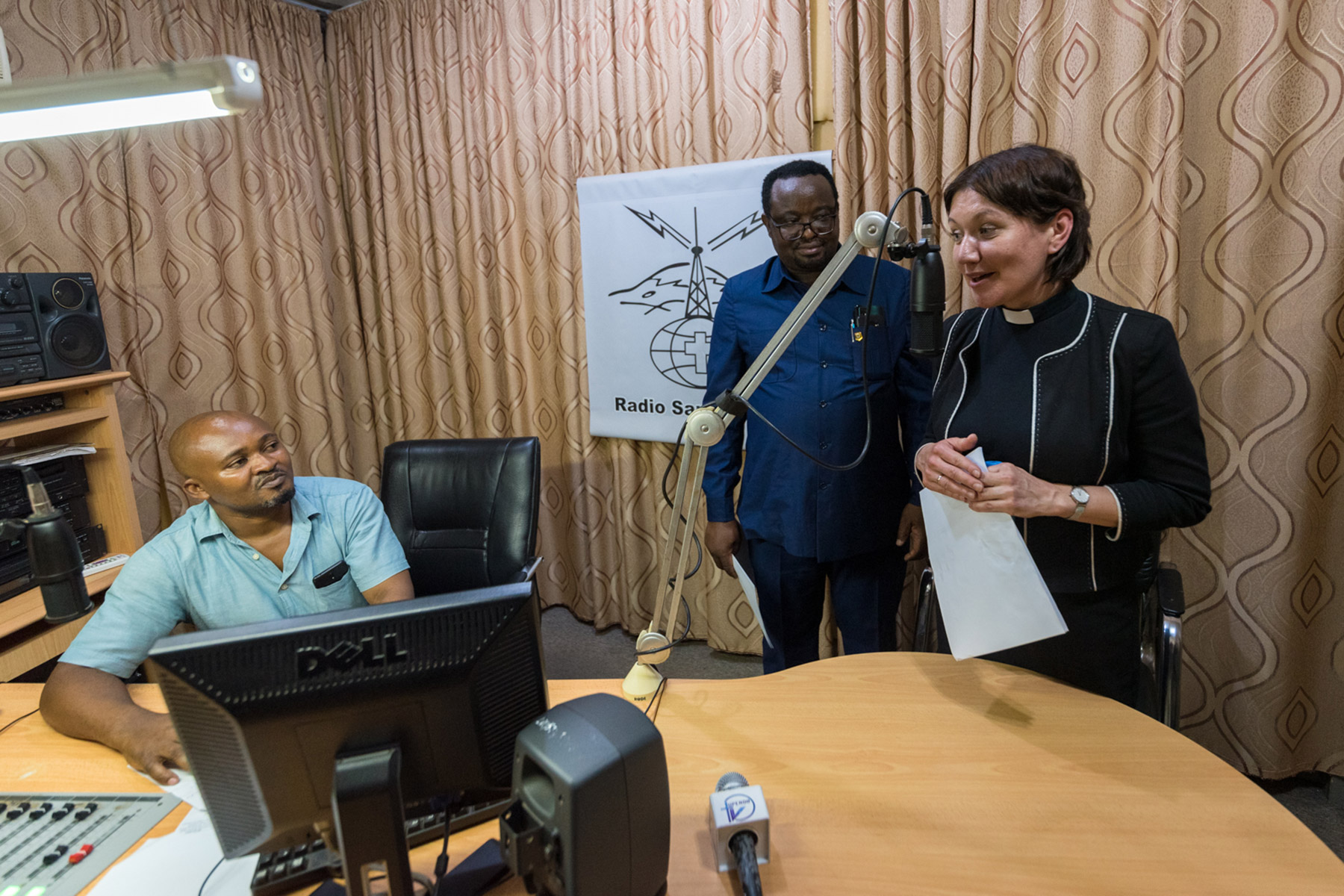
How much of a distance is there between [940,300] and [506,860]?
92 cm

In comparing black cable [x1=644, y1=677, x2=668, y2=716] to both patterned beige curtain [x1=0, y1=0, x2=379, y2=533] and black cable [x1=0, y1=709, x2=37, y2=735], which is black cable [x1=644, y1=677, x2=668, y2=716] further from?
patterned beige curtain [x1=0, y1=0, x2=379, y2=533]

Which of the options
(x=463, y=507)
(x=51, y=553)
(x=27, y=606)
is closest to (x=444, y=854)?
(x=51, y=553)

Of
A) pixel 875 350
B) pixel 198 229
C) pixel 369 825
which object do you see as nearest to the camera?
pixel 369 825

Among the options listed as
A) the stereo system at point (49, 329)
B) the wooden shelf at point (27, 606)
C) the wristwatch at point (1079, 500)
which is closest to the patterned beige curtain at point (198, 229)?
the stereo system at point (49, 329)

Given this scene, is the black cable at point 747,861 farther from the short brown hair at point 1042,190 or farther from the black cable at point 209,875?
the short brown hair at point 1042,190

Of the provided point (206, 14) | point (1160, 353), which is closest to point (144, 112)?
point (1160, 353)

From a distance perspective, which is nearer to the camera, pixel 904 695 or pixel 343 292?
pixel 904 695

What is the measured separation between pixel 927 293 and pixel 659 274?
1.61 meters

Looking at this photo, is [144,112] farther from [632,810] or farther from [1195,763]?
[1195,763]

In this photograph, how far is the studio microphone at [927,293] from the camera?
1.07 metres

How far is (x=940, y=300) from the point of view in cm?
108

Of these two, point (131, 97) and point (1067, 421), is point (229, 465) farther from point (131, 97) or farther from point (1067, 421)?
point (1067, 421)

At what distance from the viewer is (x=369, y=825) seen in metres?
0.73

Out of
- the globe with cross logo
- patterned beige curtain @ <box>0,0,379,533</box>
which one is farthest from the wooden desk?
patterned beige curtain @ <box>0,0,379,533</box>
